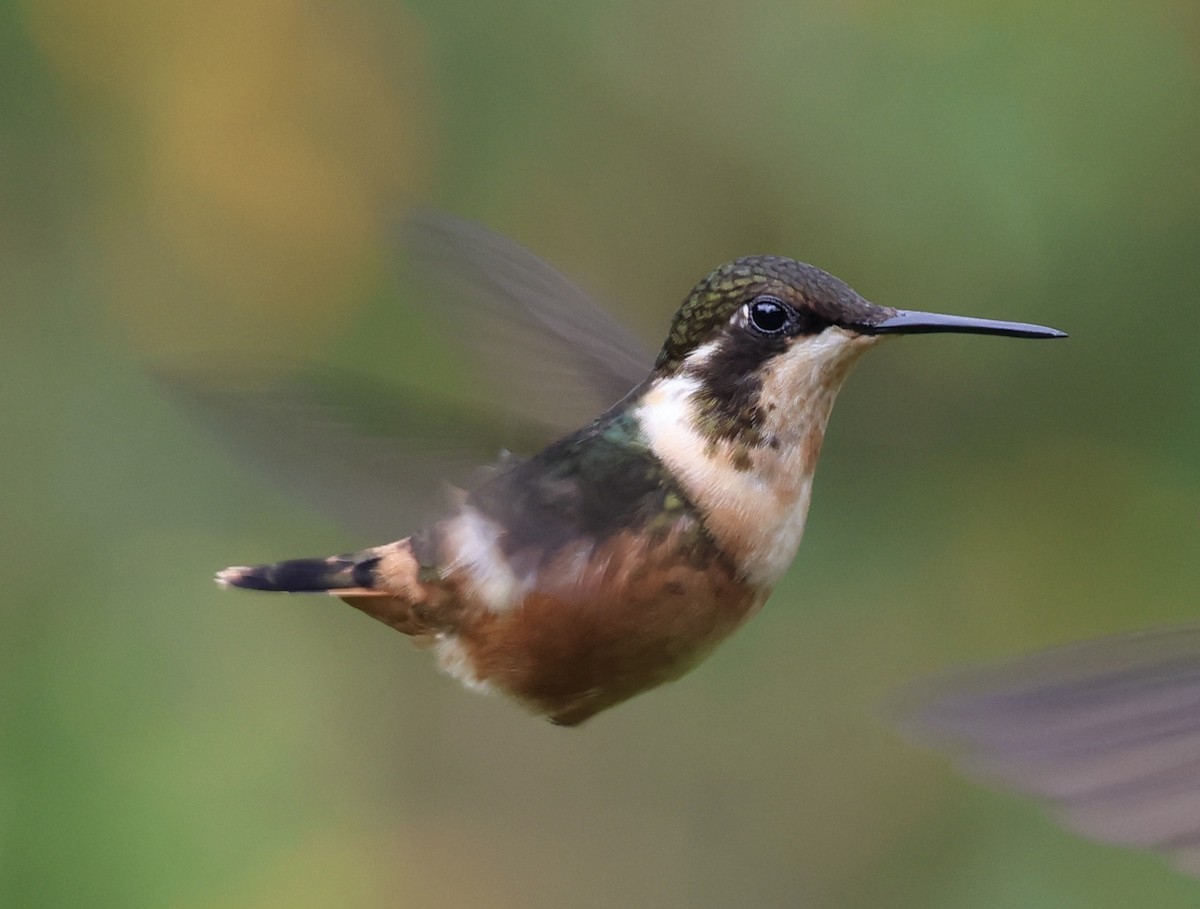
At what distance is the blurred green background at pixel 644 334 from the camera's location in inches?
81.7

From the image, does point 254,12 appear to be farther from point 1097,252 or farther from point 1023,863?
point 1023,863

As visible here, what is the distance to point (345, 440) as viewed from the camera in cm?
98

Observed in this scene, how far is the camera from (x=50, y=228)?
2373mm

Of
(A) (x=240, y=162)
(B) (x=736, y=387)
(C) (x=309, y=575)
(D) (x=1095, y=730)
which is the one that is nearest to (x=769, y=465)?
(B) (x=736, y=387)

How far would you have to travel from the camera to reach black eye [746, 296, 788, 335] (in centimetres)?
96

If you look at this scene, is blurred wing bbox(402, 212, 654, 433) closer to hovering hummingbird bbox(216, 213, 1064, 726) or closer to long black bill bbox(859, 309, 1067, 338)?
hovering hummingbird bbox(216, 213, 1064, 726)

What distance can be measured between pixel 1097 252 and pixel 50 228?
5.89ft

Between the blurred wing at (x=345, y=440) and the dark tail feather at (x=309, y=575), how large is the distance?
0.14 metres

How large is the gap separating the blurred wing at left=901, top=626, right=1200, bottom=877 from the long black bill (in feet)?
0.67

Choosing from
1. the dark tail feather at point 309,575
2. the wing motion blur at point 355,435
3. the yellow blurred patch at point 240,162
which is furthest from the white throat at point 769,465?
the yellow blurred patch at point 240,162

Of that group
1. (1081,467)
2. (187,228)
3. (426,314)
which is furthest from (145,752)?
(1081,467)

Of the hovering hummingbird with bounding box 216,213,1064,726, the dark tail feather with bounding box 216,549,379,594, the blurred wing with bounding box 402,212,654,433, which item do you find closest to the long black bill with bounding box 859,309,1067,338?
the hovering hummingbird with bounding box 216,213,1064,726

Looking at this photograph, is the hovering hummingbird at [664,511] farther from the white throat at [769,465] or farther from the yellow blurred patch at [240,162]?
the yellow blurred patch at [240,162]

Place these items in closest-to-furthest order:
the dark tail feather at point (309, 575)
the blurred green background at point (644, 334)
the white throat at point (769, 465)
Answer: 1. the white throat at point (769, 465)
2. the dark tail feather at point (309, 575)
3. the blurred green background at point (644, 334)
